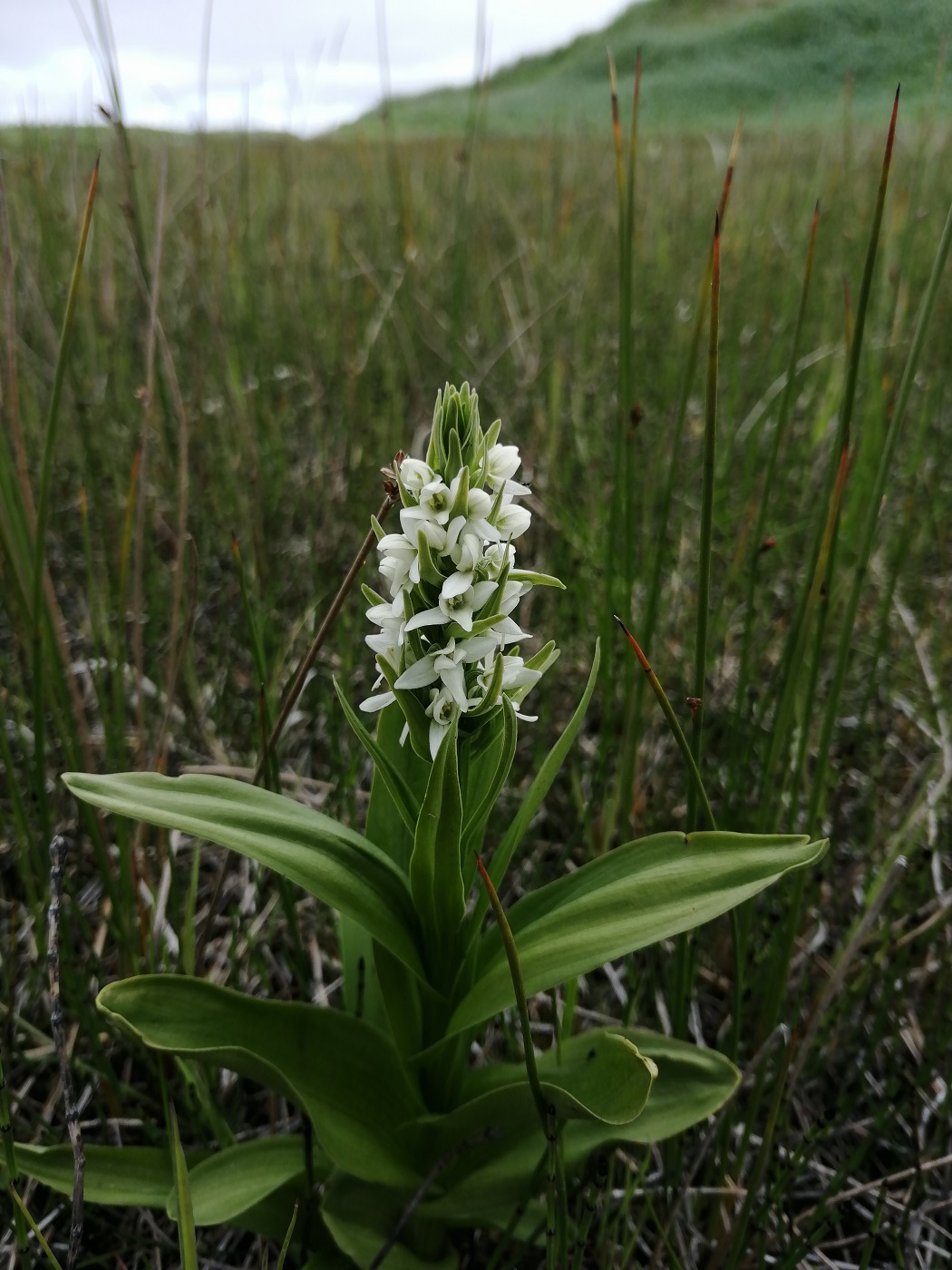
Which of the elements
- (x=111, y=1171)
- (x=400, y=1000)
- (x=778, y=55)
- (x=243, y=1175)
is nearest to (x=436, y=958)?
(x=400, y=1000)

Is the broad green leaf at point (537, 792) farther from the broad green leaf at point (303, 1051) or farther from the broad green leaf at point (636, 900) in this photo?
the broad green leaf at point (303, 1051)

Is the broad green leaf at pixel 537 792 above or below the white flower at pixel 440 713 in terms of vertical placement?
below

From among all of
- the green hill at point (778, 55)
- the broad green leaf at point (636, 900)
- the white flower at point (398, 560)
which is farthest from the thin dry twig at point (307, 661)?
the green hill at point (778, 55)

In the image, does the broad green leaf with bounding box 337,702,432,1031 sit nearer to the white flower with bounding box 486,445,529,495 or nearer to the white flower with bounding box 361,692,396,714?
the white flower with bounding box 361,692,396,714

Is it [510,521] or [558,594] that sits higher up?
[510,521]

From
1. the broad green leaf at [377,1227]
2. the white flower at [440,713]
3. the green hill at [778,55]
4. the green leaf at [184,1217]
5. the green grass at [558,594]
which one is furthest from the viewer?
the green hill at [778,55]

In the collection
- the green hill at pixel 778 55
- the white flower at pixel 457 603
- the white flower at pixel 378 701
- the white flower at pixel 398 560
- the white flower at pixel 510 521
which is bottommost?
the white flower at pixel 378 701

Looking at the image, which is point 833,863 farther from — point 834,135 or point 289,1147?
point 834,135

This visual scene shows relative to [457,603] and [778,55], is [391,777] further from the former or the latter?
[778,55]
